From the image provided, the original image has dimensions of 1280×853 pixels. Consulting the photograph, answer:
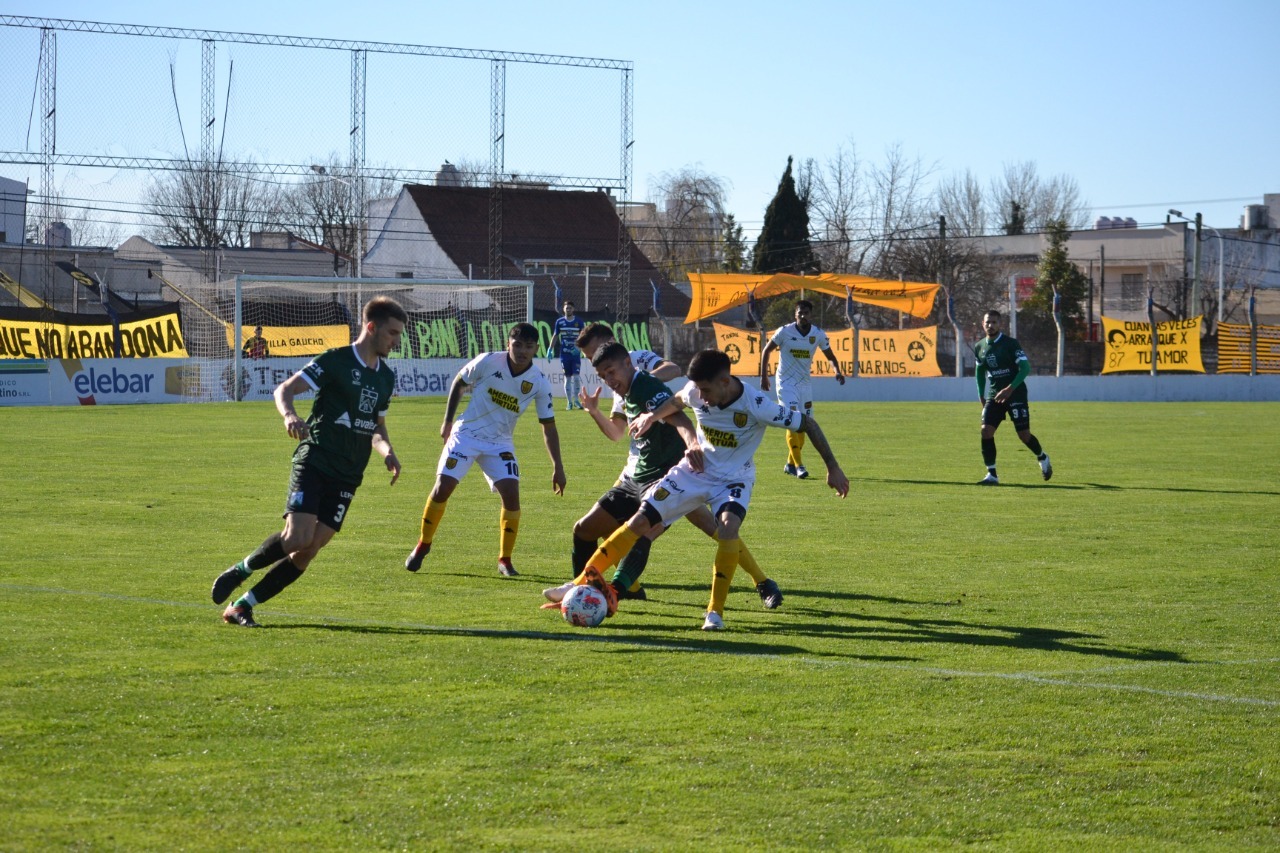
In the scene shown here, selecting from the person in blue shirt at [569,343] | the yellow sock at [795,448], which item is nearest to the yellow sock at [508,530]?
the yellow sock at [795,448]

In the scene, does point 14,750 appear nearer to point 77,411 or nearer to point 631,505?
point 631,505

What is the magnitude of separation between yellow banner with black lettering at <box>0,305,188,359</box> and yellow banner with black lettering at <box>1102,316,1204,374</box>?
27.4 m

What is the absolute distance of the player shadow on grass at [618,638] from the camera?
24.5 ft

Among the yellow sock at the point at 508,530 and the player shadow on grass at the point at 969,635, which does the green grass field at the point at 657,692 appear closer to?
the player shadow on grass at the point at 969,635

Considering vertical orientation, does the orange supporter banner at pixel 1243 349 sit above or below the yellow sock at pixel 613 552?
above

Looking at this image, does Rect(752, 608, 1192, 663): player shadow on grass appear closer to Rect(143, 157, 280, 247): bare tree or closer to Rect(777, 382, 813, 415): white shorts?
Rect(777, 382, 813, 415): white shorts

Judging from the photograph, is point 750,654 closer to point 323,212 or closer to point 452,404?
point 452,404

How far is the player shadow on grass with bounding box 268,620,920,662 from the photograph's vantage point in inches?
294

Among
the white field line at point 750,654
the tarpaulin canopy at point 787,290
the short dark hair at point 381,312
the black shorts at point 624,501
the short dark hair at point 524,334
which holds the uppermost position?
the tarpaulin canopy at point 787,290

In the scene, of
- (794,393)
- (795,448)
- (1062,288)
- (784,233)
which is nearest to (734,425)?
(795,448)

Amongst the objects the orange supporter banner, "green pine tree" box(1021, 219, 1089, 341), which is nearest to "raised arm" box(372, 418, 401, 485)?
the orange supporter banner

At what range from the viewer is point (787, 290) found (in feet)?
142

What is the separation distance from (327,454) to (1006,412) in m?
12.2

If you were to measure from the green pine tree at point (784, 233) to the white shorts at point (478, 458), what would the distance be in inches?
2646
